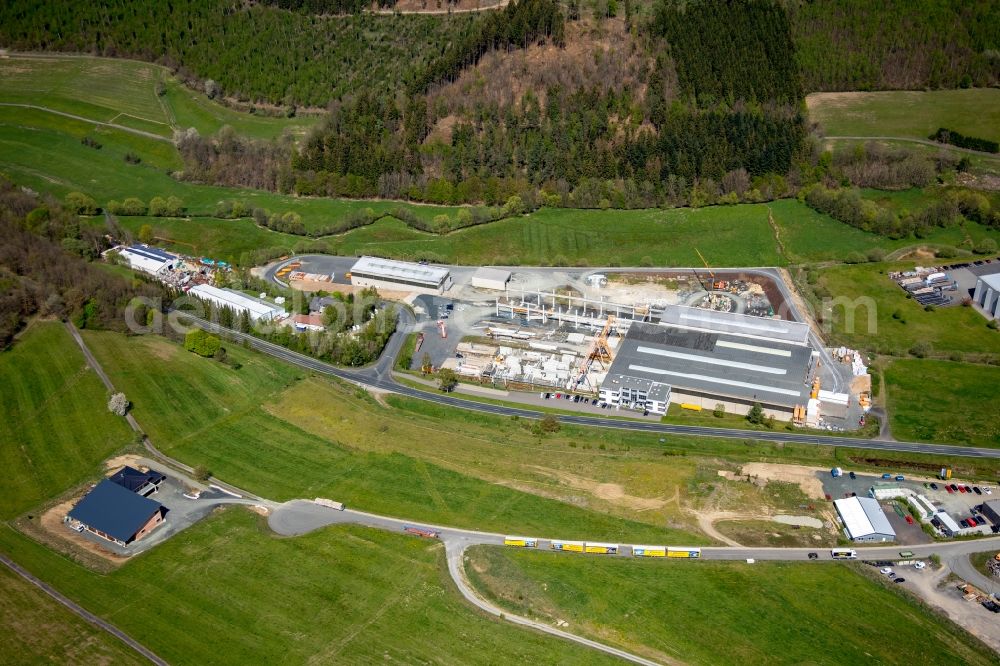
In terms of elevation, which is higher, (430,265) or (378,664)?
(430,265)

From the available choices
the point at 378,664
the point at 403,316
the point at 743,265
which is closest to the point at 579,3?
the point at 743,265

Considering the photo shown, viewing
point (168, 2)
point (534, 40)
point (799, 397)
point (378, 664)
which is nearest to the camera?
point (378, 664)

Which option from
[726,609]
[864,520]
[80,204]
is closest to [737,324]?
[864,520]

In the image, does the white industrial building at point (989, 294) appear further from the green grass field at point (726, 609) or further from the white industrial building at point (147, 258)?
the white industrial building at point (147, 258)

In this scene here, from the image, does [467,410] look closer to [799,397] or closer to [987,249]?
[799,397]

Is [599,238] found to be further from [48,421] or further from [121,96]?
[121,96]

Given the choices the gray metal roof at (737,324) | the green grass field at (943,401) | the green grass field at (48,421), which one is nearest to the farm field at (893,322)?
the green grass field at (943,401)

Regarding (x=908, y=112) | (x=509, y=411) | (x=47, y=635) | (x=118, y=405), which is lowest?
(x=47, y=635)
